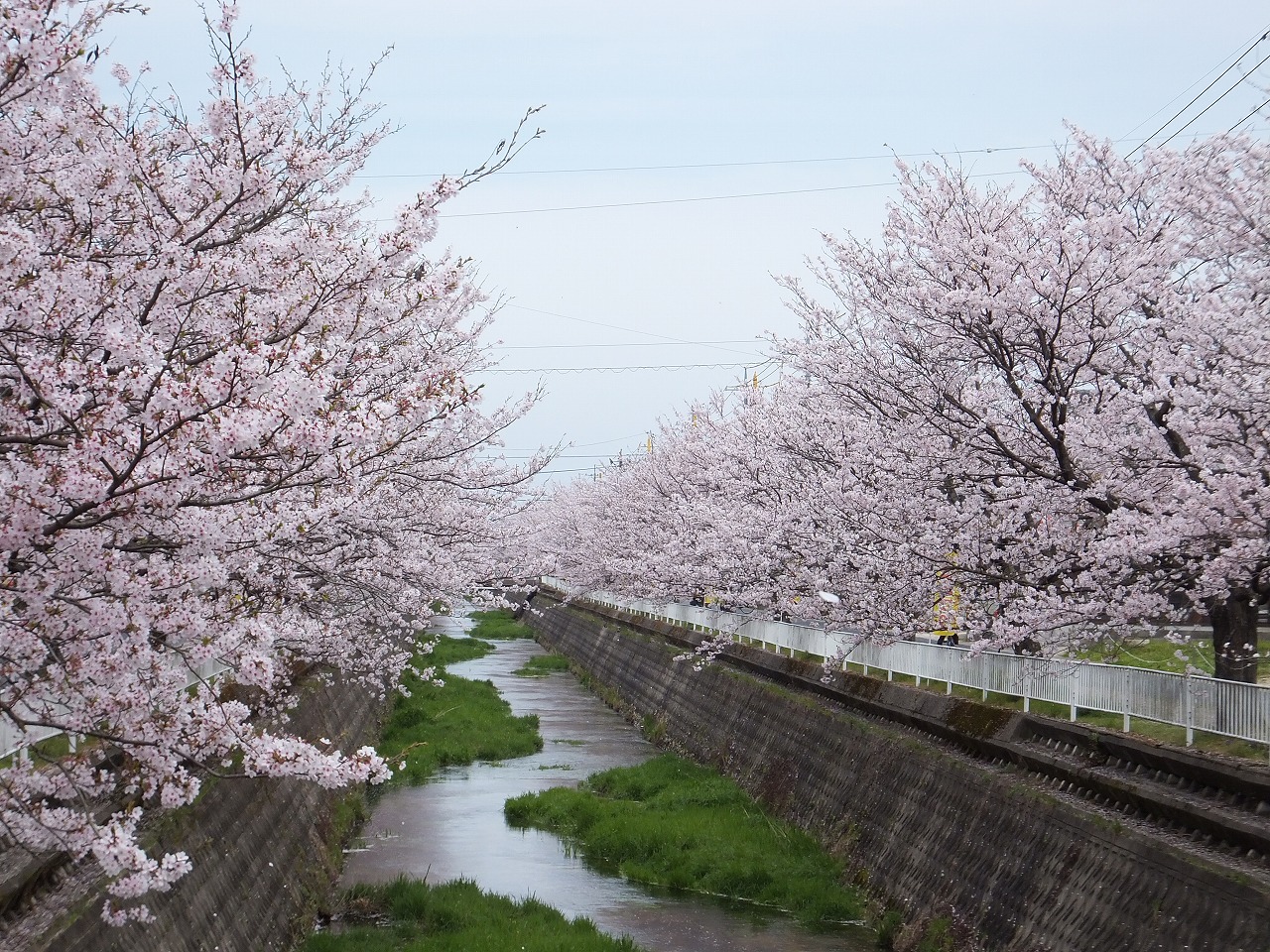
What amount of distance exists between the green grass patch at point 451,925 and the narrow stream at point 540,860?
0.84m

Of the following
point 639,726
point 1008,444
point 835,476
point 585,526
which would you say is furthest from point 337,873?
point 585,526

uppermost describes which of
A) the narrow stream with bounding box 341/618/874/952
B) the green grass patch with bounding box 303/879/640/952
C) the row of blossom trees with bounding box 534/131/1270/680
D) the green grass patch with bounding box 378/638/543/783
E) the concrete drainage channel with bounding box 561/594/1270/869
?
the row of blossom trees with bounding box 534/131/1270/680

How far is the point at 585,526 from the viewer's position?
5650 cm

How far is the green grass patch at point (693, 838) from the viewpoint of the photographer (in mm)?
14891

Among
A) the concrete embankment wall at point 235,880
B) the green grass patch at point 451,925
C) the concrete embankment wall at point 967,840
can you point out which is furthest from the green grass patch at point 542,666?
the green grass patch at point 451,925

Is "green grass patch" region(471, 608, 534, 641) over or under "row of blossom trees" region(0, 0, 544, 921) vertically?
under

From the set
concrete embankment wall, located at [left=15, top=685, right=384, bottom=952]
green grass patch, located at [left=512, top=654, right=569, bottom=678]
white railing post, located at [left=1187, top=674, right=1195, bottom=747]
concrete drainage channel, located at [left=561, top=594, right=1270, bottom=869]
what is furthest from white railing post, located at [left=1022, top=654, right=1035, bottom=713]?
green grass patch, located at [left=512, top=654, right=569, bottom=678]

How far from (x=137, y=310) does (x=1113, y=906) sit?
794cm

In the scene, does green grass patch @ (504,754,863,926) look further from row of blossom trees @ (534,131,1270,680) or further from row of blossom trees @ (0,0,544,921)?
row of blossom trees @ (0,0,544,921)

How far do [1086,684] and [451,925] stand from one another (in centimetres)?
713

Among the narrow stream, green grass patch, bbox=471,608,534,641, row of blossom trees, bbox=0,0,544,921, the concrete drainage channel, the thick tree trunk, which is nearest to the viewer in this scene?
row of blossom trees, bbox=0,0,544,921

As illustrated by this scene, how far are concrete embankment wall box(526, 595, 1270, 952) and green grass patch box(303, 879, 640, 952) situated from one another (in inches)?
138

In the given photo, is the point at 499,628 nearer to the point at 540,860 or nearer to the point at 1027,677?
the point at 540,860

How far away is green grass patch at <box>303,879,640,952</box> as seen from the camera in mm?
12391
